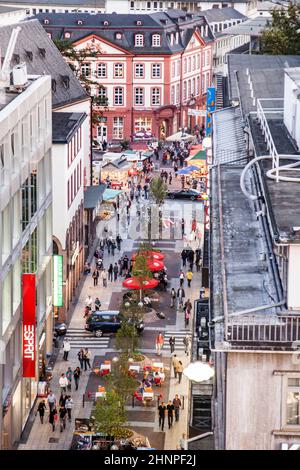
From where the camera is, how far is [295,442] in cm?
2973

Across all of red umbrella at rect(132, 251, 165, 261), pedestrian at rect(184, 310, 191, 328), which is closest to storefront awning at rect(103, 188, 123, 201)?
red umbrella at rect(132, 251, 165, 261)

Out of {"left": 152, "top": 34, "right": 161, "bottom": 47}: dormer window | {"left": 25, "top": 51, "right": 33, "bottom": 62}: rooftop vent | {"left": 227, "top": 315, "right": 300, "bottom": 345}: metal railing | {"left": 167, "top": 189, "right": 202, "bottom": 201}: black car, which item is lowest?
{"left": 167, "top": 189, "right": 202, "bottom": 201}: black car

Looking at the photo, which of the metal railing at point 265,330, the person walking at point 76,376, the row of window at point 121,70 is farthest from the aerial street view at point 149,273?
the row of window at point 121,70

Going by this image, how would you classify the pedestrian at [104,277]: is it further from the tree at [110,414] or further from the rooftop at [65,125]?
the tree at [110,414]

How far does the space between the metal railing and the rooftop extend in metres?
45.4

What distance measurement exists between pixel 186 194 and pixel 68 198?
3545 cm

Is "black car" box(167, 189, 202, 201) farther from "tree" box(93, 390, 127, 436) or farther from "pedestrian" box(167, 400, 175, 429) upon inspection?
"tree" box(93, 390, 127, 436)

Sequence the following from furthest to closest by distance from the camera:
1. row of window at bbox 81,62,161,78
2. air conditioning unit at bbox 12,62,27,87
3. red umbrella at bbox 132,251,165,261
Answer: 1. row of window at bbox 81,62,161,78
2. red umbrella at bbox 132,251,165,261
3. air conditioning unit at bbox 12,62,27,87

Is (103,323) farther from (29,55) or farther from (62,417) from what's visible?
(29,55)

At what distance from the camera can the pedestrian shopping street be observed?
2147 inches

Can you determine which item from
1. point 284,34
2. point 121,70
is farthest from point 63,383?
point 121,70

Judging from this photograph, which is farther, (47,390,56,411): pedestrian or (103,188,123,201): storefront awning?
(103,188,123,201): storefront awning

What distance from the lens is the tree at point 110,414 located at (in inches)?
1939
